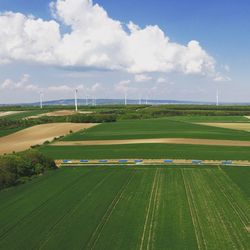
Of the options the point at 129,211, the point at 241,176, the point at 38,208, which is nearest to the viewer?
the point at 129,211

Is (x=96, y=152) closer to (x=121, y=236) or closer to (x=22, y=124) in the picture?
(x=121, y=236)

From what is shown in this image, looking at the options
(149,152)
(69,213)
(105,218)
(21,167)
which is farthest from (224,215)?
(149,152)

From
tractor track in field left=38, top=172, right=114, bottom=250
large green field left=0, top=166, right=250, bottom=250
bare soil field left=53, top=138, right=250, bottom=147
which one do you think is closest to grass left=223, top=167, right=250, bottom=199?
large green field left=0, top=166, right=250, bottom=250

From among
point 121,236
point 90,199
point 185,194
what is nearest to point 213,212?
point 185,194

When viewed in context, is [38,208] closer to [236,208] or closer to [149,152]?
[236,208]

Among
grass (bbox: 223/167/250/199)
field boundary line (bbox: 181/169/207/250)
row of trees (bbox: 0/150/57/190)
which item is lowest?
grass (bbox: 223/167/250/199)

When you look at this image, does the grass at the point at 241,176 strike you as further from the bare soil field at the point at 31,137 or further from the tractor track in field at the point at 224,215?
the bare soil field at the point at 31,137

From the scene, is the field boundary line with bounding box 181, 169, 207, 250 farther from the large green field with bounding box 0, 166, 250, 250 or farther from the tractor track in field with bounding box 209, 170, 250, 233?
the tractor track in field with bounding box 209, 170, 250, 233
